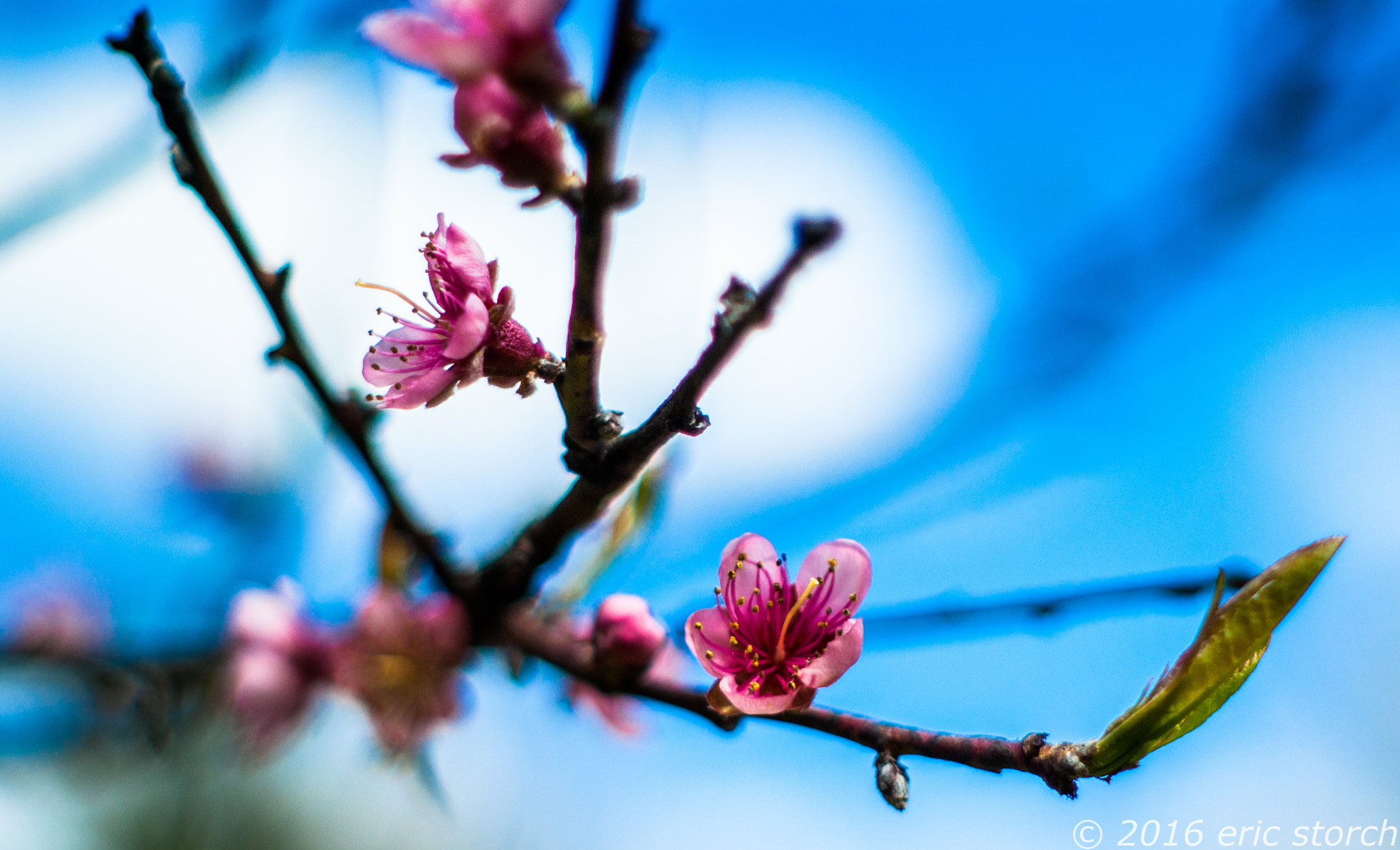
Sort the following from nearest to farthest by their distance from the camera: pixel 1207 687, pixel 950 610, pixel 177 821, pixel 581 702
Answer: pixel 1207 687 < pixel 950 610 < pixel 581 702 < pixel 177 821

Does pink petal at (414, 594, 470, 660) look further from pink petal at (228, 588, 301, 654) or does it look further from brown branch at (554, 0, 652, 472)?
brown branch at (554, 0, 652, 472)

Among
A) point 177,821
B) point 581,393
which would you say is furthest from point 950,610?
point 177,821

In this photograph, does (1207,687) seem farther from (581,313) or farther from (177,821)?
(177,821)

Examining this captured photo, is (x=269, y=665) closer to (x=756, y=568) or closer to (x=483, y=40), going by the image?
(x=756, y=568)

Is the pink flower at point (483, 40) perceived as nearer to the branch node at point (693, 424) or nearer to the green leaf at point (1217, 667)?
the branch node at point (693, 424)

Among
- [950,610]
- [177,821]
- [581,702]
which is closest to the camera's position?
[950,610]

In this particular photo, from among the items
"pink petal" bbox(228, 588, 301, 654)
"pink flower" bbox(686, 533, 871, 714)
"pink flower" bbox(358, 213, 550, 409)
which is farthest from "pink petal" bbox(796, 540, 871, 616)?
"pink petal" bbox(228, 588, 301, 654)

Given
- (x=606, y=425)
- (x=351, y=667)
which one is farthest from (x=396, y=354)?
(x=351, y=667)
